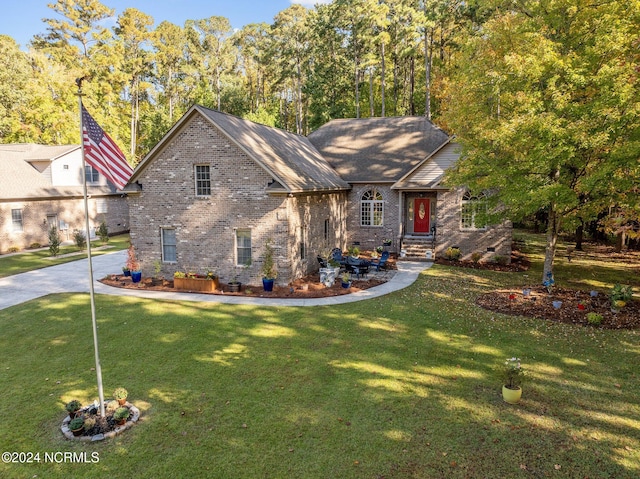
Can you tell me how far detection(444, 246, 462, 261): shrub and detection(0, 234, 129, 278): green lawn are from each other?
74.2 feet

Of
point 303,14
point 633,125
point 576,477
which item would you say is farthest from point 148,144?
point 576,477

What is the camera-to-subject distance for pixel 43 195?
2969 centimetres

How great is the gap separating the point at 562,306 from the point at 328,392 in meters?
10.2

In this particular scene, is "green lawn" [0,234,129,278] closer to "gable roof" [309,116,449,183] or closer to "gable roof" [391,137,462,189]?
"gable roof" [309,116,449,183]

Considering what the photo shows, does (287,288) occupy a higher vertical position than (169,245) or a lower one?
lower

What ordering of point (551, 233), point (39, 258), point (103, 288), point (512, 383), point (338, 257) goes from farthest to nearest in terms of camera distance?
point (39, 258) → point (338, 257) → point (103, 288) → point (551, 233) → point (512, 383)

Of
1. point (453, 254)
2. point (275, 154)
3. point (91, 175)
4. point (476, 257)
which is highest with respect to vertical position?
point (91, 175)

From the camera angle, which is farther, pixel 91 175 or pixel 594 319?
pixel 91 175

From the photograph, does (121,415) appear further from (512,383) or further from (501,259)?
(501,259)

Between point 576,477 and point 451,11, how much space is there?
4141 cm

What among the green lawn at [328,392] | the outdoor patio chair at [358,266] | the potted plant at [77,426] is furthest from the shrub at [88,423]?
the outdoor patio chair at [358,266]

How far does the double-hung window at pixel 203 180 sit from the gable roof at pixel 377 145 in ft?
35.1

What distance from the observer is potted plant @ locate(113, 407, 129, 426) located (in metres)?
7.69

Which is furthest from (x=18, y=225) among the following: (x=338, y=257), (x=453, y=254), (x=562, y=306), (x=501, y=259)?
(x=562, y=306)
